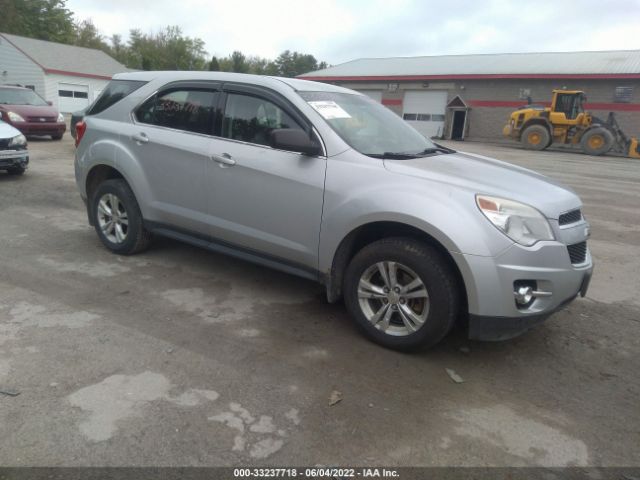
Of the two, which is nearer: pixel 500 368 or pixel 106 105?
pixel 500 368

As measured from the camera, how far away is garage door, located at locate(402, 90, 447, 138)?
110 ft

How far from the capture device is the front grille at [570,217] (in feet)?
10.7

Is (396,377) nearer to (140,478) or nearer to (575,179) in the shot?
(140,478)

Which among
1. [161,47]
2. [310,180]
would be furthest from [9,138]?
[161,47]

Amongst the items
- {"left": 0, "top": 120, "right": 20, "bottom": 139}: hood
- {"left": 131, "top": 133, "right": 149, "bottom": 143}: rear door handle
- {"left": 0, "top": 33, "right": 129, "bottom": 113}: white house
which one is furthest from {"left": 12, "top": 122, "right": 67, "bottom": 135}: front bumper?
{"left": 0, "top": 33, "right": 129, "bottom": 113}: white house

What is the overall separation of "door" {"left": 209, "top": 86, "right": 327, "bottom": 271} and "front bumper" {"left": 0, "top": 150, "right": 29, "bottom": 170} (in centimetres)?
661

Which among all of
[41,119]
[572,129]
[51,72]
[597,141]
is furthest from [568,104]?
[51,72]

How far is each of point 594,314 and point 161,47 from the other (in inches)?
2876

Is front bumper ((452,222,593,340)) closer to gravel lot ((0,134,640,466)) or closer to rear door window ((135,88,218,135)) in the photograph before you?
gravel lot ((0,134,640,466))

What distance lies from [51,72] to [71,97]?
7.56 feet

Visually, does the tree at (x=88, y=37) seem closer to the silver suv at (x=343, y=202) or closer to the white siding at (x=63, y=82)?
the white siding at (x=63, y=82)

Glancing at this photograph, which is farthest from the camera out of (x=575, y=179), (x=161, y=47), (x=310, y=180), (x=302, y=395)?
(x=161, y=47)

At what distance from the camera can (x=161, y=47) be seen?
67625mm

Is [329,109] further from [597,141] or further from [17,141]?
[597,141]
